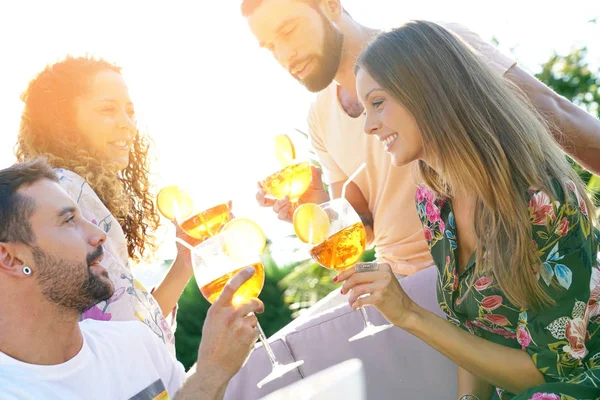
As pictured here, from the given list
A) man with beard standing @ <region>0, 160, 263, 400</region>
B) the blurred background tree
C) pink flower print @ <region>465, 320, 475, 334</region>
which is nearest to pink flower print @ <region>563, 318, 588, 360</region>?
pink flower print @ <region>465, 320, 475, 334</region>

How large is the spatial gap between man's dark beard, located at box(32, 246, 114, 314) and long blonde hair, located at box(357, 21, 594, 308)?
1.12 metres

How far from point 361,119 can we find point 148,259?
4.04ft

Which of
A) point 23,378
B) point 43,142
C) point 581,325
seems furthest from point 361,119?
point 23,378

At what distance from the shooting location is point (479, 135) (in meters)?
2.33

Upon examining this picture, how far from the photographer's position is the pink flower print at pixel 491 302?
7.50 feet

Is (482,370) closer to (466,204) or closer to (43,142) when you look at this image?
(466,204)

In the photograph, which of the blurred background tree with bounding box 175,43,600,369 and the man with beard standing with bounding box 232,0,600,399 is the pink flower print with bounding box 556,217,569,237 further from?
the blurred background tree with bounding box 175,43,600,369

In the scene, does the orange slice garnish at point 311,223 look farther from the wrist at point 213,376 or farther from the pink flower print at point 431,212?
the wrist at point 213,376

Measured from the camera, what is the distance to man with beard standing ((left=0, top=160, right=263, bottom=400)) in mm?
1888

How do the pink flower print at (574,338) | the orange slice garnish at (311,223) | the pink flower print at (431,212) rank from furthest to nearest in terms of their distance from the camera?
the pink flower print at (431,212) → the orange slice garnish at (311,223) → the pink flower print at (574,338)

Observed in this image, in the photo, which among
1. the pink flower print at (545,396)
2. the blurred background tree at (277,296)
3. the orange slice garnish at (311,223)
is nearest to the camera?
the pink flower print at (545,396)

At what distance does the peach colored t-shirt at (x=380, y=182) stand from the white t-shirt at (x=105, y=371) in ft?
4.87

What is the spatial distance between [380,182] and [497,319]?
4.42ft

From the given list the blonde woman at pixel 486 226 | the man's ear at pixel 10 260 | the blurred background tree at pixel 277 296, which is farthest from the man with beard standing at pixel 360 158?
the blurred background tree at pixel 277 296
